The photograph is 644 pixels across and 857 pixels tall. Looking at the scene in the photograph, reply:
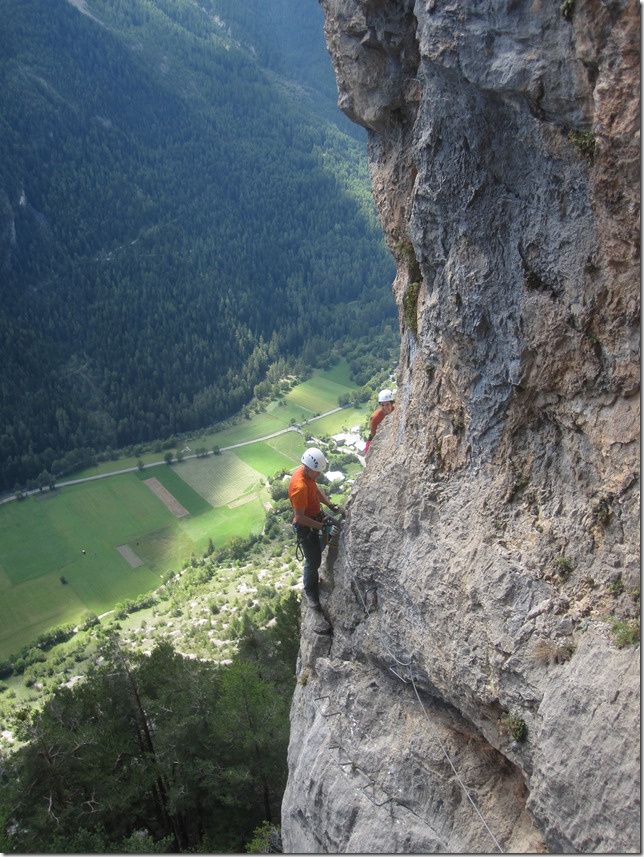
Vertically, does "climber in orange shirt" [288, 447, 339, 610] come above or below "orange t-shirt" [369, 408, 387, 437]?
below

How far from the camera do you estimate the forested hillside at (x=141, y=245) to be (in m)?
121

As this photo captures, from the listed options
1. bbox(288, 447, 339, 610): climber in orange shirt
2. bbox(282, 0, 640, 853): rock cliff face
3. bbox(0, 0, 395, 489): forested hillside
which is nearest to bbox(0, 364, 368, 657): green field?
bbox(0, 0, 395, 489): forested hillside

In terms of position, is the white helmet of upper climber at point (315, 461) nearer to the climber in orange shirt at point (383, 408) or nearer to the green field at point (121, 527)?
the climber in orange shirt at point (383, 408)

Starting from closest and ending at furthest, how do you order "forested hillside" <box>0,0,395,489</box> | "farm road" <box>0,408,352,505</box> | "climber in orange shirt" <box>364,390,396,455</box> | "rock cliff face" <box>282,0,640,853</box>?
"rock cliff face" <box>282,0,640,853</box>, "climber in orange shirt" <box>364,390,396,455</box>, "farm road" <box>0,408,352,505</box>, "forested hillside" <box>0,0,395,489</box>

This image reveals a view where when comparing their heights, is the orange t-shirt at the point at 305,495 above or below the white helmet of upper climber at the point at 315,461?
below

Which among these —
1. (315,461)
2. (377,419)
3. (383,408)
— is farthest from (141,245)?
(315,461)

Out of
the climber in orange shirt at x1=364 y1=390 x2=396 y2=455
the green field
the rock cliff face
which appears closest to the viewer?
the rock cliff face

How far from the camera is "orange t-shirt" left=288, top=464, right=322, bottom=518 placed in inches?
548

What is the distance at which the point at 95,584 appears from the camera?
81312 mm

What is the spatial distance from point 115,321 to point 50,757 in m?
120

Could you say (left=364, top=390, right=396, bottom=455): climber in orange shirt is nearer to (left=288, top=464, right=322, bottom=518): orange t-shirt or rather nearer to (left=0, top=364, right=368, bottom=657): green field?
(left=288, top=464, right=322, bottom=518): orange t-shirt

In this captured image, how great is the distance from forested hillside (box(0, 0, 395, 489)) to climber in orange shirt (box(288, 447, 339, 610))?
3818 inches

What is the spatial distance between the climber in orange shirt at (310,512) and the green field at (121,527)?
64.2 metres

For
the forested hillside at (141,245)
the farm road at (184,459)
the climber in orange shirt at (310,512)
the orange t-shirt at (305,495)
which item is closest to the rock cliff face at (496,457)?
the climber in orange shirt at (310,512)
